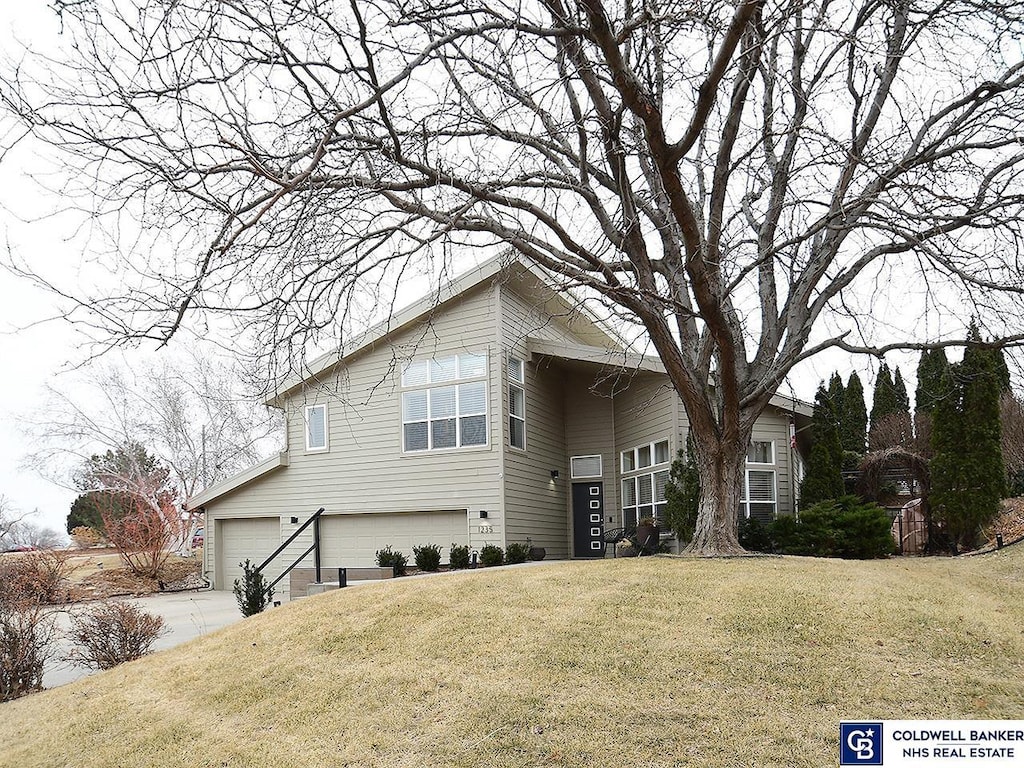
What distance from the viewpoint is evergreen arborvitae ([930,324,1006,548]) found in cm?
1470

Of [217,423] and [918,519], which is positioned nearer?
[918,519]

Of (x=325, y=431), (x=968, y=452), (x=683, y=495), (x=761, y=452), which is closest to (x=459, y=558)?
(x=683, y=495)

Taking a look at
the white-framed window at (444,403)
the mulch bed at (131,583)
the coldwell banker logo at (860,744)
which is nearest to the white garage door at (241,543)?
the mulch bed at (131,583)

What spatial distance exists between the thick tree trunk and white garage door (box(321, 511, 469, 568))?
5.75 m

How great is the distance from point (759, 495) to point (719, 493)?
412 cm

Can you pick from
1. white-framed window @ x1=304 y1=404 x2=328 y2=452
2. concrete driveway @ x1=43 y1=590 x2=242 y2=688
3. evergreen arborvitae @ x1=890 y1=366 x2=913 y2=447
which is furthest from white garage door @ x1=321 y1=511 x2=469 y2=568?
evergreen arborvitae @ x1=890 y1=366 x2=913 y2=447

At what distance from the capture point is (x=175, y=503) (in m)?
31.2

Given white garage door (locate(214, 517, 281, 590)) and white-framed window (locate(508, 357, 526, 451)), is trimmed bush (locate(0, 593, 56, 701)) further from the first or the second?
white garage door (locate(214, 517, 281, 590))

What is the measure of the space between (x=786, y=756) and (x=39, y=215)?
734cm

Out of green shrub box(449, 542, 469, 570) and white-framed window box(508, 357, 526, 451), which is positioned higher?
white-framed window box(508, 357, 526, 451)

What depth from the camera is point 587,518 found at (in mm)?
18344

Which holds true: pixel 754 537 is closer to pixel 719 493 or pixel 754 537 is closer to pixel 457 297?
pixel 719 493

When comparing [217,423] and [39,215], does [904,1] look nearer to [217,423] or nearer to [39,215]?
[39,215]

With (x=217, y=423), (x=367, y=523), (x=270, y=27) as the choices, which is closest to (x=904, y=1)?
(x=270, y=27)
